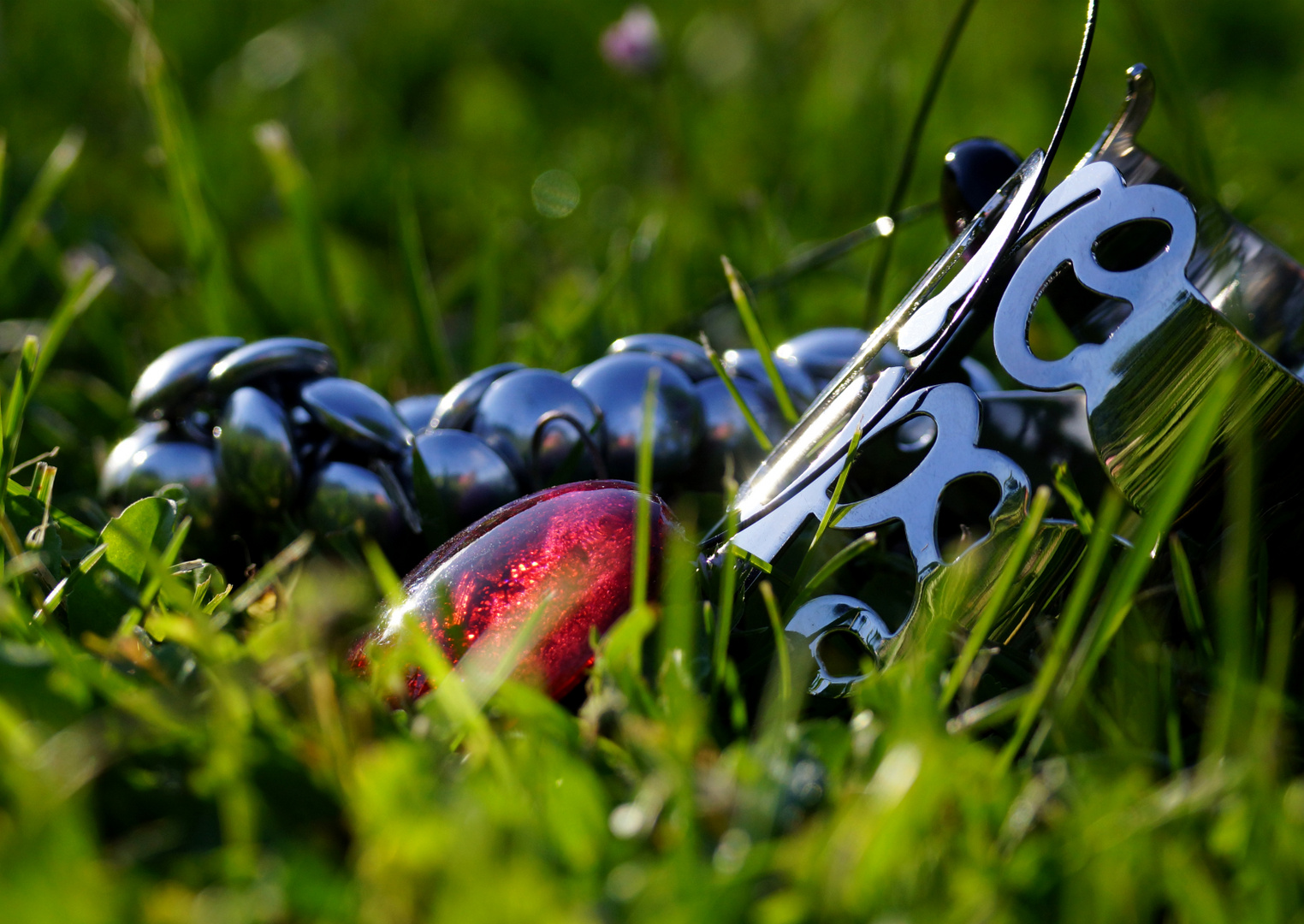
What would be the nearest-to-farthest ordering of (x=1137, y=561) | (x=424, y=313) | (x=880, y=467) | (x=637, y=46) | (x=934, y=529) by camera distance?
(x=1137, y=561) → (x=934, y=529) → (x=880, y=467) → (x=424, y=313) → (x=637, y=46)

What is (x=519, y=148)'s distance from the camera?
2.17 meters

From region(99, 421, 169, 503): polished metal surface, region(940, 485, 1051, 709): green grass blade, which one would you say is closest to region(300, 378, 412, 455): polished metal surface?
region(99, 421, 169, 503): polished metal surface

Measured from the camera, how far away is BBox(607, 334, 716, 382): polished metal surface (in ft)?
3.22

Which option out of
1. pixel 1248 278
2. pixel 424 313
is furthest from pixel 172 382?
pixel 1248 278

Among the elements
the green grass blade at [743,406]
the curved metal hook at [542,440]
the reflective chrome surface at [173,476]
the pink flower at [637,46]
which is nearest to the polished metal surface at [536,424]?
the curved metal hook at [542,440]

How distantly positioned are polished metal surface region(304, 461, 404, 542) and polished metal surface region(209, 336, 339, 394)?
3.6 inches

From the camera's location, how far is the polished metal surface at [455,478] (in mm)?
853

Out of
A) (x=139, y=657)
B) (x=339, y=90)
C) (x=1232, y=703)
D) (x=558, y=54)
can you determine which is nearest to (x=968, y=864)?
(x=1232, y=703)

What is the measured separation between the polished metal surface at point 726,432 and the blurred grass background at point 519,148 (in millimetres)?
340

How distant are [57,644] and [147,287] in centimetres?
106

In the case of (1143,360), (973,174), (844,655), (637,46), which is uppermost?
(637,46)

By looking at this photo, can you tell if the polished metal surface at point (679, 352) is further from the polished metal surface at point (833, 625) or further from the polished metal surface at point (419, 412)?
the polished metal surface at point (833, 625)

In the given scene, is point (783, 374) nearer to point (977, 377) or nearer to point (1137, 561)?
point (977, 377)

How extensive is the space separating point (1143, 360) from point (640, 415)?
14.6 inches
